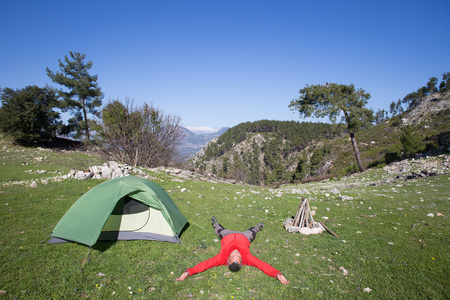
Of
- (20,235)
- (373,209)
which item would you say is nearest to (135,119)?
(20,235)

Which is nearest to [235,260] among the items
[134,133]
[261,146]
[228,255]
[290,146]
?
[228,255]

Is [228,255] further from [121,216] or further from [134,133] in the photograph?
[134,133]

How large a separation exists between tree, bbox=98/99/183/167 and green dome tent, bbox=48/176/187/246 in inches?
603

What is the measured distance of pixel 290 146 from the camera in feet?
379

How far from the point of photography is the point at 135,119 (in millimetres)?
21438

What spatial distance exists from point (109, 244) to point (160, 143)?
1796 cm

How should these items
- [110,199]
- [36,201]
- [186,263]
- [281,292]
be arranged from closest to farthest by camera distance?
[281,292] → [186,263] → [110,199] → [36,201]

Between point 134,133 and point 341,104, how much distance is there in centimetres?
2215

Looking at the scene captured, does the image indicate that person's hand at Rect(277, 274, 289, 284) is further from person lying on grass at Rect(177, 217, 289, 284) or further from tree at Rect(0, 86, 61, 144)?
tree at Rect(0, 86, 61, 144)

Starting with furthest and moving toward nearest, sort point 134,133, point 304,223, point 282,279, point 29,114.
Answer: point 29,114
point 134,133
point 304,223
point 282,279

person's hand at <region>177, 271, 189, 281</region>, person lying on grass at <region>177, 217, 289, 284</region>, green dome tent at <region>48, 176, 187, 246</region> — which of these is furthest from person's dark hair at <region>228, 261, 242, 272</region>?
green dome tent at <region>48, 176, 187, 246</region>

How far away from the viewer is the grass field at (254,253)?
414 centimetres

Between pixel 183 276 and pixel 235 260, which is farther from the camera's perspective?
pixel 235 260

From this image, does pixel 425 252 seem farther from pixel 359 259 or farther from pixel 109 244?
pixel 109 244
